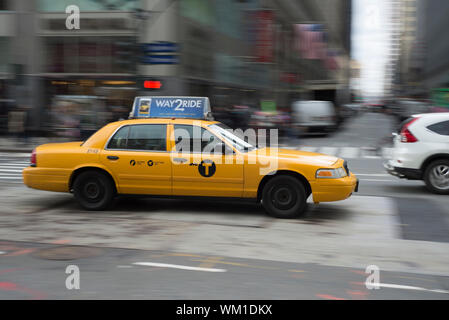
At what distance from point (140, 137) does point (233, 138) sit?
1.43 m

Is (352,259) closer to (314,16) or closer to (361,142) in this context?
(361,142)

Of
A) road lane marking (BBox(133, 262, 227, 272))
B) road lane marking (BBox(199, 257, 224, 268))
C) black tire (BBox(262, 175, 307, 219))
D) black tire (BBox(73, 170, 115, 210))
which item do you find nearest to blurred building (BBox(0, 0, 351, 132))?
black tire (BBox(73, 170, 115, 210))

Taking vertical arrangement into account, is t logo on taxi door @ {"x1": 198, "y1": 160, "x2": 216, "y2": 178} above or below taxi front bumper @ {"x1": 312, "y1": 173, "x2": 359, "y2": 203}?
above

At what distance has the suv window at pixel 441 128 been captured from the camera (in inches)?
399

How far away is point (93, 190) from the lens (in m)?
8.24

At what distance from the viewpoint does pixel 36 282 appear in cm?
482

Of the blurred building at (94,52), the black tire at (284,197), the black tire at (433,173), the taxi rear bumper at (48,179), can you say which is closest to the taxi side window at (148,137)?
the taxi rear bumper at (48,179)

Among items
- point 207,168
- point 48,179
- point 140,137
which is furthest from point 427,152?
point 48,179

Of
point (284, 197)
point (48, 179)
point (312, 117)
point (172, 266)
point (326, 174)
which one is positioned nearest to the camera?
point (172, 266)

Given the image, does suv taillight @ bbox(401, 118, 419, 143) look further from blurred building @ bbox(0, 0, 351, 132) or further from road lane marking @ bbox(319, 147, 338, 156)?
blurred building @ bbox(0, 0, 351, 132)

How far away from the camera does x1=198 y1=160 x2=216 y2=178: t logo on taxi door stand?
7.82 m

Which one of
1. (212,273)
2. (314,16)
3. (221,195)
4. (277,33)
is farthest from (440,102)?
(314,16)

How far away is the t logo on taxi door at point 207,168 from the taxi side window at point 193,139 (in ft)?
0.69

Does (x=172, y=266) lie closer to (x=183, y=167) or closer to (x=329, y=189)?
(x=183, y=167)
